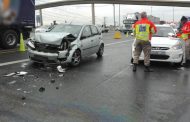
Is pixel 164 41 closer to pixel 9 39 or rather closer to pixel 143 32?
pixel 143 32

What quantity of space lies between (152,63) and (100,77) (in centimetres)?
351

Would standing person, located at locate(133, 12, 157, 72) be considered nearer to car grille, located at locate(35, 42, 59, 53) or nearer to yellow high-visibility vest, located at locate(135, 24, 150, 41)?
yellow high-visibility vest, located at locate(135, 24, 150, 41)

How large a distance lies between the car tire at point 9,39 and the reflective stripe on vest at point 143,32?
7.78 meters

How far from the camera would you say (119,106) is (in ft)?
14.9

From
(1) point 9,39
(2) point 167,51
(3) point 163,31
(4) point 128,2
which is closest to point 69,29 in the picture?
(2) point 167,51

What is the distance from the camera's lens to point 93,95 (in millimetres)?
5242

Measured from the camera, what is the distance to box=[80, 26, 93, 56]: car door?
30.6 feet

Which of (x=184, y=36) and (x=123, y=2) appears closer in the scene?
(x=184, y=36)

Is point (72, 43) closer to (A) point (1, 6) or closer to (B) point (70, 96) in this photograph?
(B) point (70, 96)

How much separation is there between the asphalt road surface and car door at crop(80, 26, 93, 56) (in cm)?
122

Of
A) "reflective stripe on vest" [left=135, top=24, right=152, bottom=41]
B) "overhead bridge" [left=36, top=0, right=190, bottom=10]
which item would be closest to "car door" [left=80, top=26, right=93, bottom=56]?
"reflective stripe on vest" [left=135, top=24, right=152, bottom=41]

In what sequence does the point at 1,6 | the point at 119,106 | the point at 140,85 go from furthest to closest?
the point at 140,85, the point at 119,106, the point at 1,6

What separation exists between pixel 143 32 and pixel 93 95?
11.4 feet

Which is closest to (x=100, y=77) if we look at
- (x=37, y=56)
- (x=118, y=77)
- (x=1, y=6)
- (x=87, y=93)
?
(x=118, y=77)
